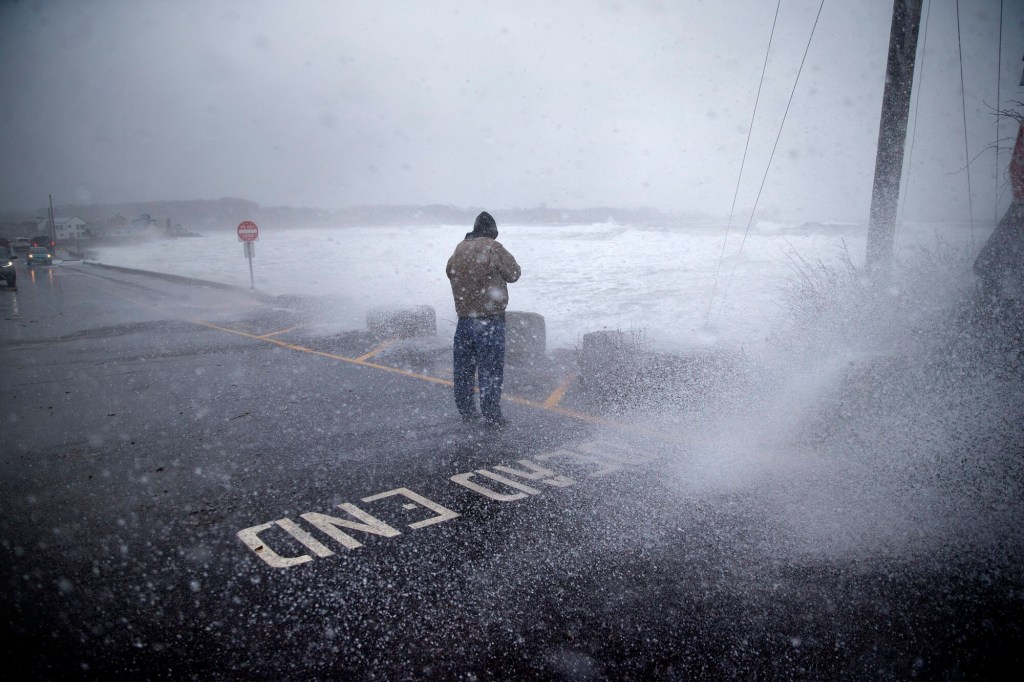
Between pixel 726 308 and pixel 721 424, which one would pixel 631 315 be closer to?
pixel 726 308

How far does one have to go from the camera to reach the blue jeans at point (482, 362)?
5.38 m

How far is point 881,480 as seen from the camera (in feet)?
13.0

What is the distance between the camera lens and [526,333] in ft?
28.6

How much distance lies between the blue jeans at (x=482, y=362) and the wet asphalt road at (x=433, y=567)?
23 centimetres

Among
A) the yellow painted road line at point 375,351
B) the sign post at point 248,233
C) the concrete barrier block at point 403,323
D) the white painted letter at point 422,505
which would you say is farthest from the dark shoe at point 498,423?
the sign post at point 248,233

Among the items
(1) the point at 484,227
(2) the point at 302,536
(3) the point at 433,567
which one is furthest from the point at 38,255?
(3) the point at 433,567

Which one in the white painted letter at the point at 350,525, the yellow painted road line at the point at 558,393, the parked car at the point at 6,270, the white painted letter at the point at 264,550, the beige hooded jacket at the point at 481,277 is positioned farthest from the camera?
the parked car at the point at 6,270

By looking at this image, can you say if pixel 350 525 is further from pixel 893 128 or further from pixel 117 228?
pixel 117 228

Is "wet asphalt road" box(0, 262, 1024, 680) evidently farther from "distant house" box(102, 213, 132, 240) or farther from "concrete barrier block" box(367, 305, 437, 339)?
"distant house" box(102, 213, 132, 240)

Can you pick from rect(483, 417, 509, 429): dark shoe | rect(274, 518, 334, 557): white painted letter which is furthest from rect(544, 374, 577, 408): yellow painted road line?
rect(274, 518, 334, 557): white painted letter

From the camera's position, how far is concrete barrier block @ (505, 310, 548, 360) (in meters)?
8.52

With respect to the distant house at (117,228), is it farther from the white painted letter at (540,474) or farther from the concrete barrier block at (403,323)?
the white painted letter at (540,474)

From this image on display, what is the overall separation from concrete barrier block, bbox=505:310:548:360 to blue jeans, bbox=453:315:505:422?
2.98m

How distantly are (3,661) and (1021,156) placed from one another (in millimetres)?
9974
